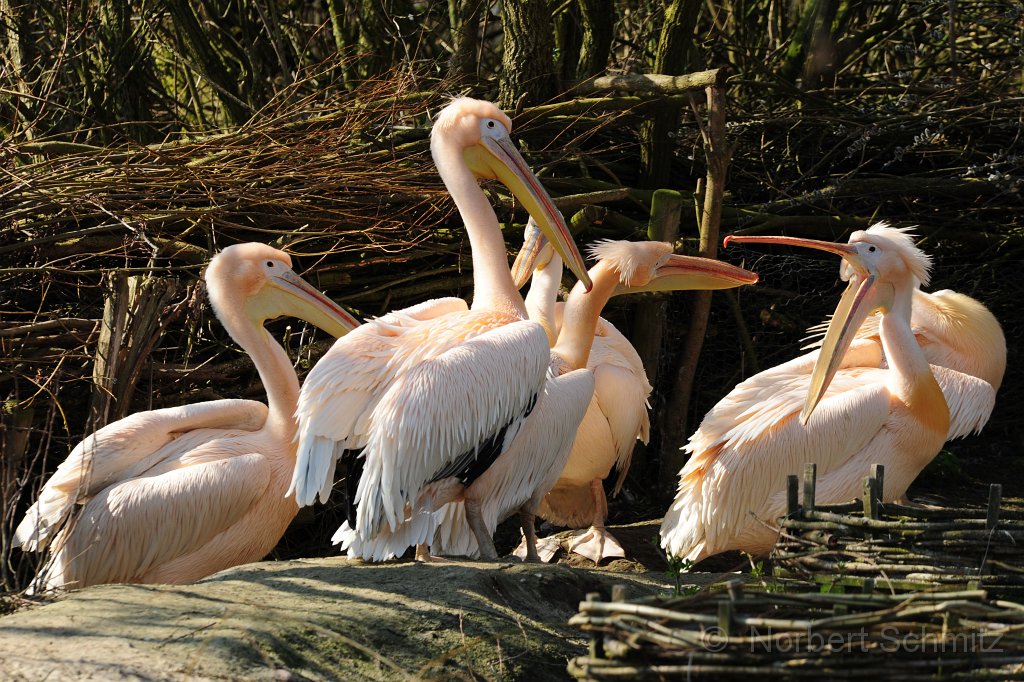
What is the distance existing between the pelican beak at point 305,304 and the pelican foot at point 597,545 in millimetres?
1511

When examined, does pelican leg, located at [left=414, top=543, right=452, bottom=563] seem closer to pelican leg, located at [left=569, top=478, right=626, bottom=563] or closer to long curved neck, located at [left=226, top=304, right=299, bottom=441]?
long curved neck, located at [left=226, top=304, right=299, bottom=441]

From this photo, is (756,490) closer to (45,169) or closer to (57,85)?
(45,169)

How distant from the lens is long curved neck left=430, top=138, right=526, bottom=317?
481 cm

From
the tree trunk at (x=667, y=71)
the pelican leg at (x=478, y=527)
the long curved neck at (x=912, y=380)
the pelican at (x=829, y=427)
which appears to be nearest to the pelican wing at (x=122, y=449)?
the pelican leg at (x=478, y=527)

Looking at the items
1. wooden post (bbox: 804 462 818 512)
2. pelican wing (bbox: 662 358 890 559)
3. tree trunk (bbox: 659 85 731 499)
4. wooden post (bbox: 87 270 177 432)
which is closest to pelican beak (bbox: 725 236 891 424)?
pelican wing (bbox: 662 358 890 559)

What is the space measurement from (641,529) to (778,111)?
281 centimetres

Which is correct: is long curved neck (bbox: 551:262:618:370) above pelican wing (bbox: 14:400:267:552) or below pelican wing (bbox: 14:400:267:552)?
above

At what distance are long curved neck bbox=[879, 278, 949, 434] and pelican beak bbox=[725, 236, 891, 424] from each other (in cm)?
14

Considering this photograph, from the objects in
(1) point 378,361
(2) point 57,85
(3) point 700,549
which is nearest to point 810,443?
(3) point 700,549

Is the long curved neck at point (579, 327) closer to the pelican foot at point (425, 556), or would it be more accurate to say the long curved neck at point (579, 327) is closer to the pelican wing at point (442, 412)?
the pelican wing at point (442, 412)

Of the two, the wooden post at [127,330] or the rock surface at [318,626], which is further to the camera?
the wooden post at [127,330]

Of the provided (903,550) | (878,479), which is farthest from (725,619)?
(878,479)

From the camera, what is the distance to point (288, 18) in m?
8.29

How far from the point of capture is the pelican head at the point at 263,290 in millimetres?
5016
